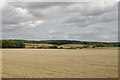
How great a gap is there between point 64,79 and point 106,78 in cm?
380

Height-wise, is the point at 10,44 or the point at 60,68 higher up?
the point at 10,44

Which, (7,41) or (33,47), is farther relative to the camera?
(7,41)

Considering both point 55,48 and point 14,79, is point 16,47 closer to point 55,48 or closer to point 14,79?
point 55,48

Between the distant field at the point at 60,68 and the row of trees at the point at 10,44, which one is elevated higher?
the row of trees at the point at 10,44

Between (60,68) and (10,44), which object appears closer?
(60,68)

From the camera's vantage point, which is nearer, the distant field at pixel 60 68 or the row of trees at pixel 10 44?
the distant field at pixel 60 68

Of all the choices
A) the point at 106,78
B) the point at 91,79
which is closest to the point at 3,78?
the point at 91,79

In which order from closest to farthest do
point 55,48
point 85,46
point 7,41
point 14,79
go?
point 14,79, point 55,48, point 85,46, point 7,41

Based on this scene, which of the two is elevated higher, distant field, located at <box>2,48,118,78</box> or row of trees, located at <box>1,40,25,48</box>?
row of trees, located at <box>1,40,25,48</box>

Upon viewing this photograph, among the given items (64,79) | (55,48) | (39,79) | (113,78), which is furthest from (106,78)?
(55,48)

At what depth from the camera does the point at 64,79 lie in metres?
13.4

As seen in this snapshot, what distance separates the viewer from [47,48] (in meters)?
81.2

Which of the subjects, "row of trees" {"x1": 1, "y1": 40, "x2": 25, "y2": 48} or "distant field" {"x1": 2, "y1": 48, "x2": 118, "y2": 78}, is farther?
"row of trees" {"x1": 1, "y1": 40, "x2": 25, "y2": 48}

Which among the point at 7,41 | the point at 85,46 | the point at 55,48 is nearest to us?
the point at 55,48
